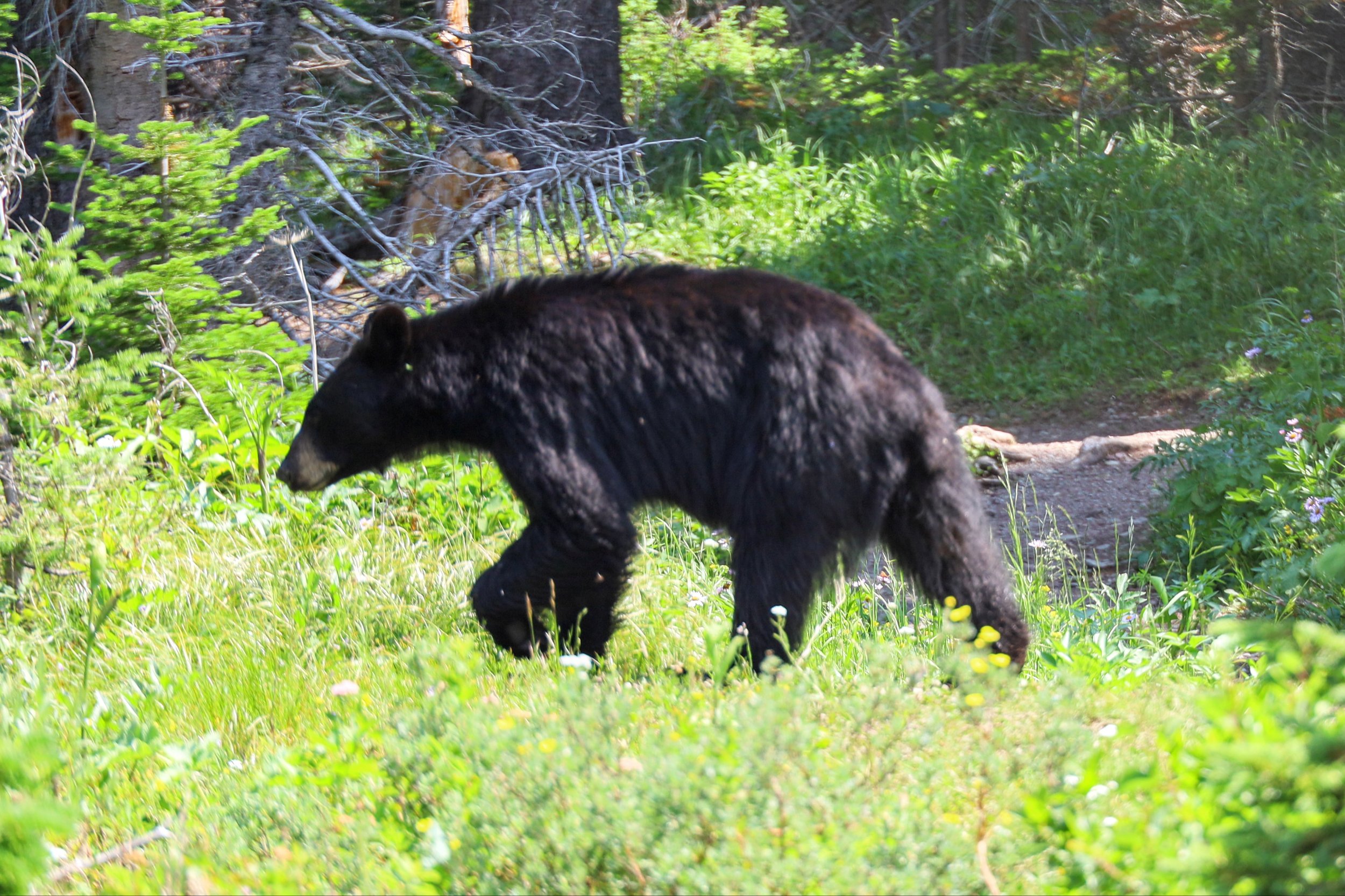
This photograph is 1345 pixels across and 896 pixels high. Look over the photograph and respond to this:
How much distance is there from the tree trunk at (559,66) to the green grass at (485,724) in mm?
4947

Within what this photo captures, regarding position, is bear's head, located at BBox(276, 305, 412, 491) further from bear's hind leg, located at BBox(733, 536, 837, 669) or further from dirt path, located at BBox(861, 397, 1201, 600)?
dirt path, located at BBox(861, 397, 1201, 600)

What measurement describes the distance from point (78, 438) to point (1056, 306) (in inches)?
245

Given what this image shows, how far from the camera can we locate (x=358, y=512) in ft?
16.5

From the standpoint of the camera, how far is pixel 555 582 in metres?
3.56

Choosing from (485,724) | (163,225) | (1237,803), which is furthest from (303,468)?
(1237,803)

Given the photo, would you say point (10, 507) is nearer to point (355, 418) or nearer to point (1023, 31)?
point (355, 418)

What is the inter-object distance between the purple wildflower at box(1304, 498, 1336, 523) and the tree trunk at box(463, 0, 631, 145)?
5660mm

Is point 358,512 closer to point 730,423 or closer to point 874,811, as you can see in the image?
point 730,423

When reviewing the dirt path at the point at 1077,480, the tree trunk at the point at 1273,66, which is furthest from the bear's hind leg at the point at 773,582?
the tree trunk at the point at 1273,66

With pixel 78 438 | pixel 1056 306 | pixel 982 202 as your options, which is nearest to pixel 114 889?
pixel 78 438

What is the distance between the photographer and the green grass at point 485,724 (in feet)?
6.64

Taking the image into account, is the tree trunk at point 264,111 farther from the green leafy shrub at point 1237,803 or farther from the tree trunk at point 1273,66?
the tree trunk at point 1273,66

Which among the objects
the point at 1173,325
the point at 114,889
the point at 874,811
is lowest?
the point at 1173,325

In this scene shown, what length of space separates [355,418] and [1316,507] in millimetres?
3550
